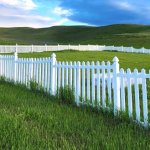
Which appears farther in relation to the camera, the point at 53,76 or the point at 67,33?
the point at 67,33

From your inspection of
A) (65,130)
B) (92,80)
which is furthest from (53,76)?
(65,130)

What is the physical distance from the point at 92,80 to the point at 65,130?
321 cm

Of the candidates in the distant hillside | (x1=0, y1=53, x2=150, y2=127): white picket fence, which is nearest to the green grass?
(x1=0, y1=53, x2=150, y2=127): white picket fence

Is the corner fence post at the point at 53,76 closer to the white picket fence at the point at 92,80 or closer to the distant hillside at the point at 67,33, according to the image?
the white picket fence at the point at 92,80

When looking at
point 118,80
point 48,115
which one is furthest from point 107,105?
point 48,115

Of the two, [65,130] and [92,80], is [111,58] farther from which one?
[65,130]

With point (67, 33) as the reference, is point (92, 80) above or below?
below

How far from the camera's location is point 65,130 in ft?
28.0

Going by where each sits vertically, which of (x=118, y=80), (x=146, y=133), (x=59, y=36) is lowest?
(x=146, y=133)

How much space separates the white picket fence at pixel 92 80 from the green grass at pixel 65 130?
415 millimetres

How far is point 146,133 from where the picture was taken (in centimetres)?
864

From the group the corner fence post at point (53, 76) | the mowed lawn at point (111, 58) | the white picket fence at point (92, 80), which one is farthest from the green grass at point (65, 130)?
the mowed lawn at point (111, 58)

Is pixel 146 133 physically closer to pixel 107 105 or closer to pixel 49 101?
pixel 107 105

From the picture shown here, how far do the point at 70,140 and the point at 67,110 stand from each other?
3066 millimetres
